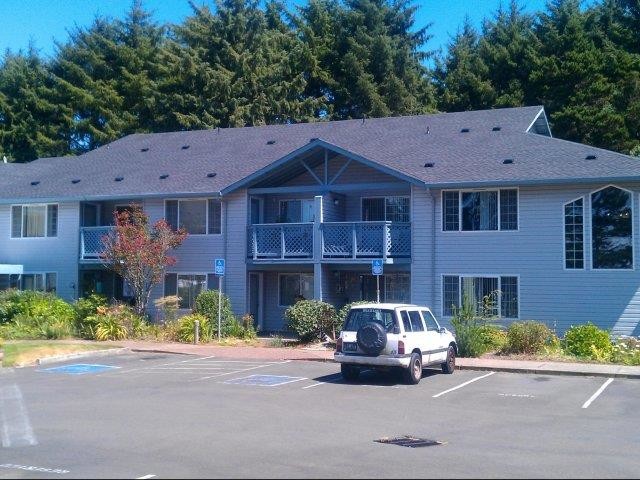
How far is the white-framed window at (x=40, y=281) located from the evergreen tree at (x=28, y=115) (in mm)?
22468

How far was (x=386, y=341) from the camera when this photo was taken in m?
17.3

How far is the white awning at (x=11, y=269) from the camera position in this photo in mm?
32094

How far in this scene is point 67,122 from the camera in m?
54.2

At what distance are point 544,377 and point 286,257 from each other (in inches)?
446

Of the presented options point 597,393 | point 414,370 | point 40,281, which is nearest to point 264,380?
point 414,370

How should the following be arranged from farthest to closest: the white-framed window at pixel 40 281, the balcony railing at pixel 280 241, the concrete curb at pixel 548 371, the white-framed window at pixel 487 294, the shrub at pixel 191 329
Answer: the white-framed window at pixel 40 281
the balcony railing at pixel 280 241
the shrub at pixel 191 329
the white-framed window at pixel 487 294
the concrete curb at pixel 548 371

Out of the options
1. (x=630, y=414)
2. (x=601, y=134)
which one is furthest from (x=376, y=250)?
(x=601, y=134)

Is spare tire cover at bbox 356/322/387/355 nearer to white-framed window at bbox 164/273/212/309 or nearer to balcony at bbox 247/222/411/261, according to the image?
balcony at bbox 247/222/411/261

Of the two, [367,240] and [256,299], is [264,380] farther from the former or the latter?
[256,299]

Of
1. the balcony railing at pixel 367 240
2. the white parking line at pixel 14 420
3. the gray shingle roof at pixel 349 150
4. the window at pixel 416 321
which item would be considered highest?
the gray shingle roof at pixel 349 150

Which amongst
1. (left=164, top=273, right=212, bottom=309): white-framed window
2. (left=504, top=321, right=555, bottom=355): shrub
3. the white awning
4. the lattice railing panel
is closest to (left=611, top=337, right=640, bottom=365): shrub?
(left=504, top=321, right=555, bottom=355): shrub

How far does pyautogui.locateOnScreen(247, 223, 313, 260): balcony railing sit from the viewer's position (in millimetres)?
28156

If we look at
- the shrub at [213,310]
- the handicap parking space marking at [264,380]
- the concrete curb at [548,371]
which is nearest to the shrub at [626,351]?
the concrete curb at [548,371]

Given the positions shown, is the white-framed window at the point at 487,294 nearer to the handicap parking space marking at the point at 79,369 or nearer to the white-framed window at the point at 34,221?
the handicap parking space marking at the point at 79,369
